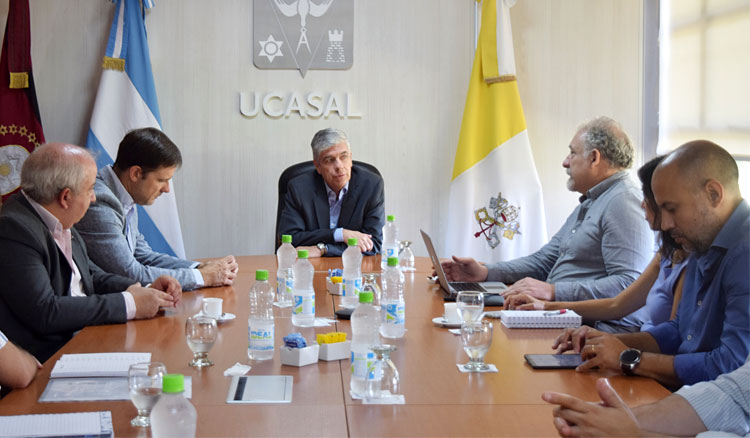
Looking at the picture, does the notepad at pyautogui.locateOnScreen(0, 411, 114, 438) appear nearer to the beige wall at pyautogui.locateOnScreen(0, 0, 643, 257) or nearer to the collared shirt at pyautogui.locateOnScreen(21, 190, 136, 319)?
the collared shirt at pyautogui.locateOnScreen(21, 190, 136, 319)

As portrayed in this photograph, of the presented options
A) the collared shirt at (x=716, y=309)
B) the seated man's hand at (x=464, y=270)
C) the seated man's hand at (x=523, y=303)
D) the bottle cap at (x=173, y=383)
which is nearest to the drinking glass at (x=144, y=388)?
the bottle cap at (x=173, y=383)

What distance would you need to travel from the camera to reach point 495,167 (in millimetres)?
4910

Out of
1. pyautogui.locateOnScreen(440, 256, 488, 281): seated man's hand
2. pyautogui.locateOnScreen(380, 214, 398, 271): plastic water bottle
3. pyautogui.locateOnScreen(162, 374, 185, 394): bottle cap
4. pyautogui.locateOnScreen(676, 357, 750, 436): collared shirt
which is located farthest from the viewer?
pyautogui.locateOnScreen(380, 214, 398, 271): plastic water bottle

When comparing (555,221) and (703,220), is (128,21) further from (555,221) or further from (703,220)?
(703,220)

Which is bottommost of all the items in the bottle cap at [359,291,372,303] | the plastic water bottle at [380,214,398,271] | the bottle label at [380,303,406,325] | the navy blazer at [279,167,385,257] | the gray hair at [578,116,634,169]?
the bottle label at [380,303,406,325]

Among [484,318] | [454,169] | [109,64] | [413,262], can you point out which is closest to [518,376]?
[484,318]

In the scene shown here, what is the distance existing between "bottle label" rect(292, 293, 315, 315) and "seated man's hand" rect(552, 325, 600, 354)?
2.55 feet

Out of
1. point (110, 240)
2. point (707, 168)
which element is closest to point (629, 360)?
point (707, 168)

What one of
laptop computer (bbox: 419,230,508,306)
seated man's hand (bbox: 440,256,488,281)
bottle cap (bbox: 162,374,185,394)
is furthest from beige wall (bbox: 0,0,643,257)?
bottle cap (bbox: 162,374,185,394)

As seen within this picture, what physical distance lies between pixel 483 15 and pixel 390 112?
891 millimetres

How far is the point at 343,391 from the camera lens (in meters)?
1.67

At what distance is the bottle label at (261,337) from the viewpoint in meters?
1.90

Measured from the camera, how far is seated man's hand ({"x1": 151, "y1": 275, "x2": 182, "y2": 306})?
2.63 metres

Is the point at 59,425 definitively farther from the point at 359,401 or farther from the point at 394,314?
the point at 394,314
